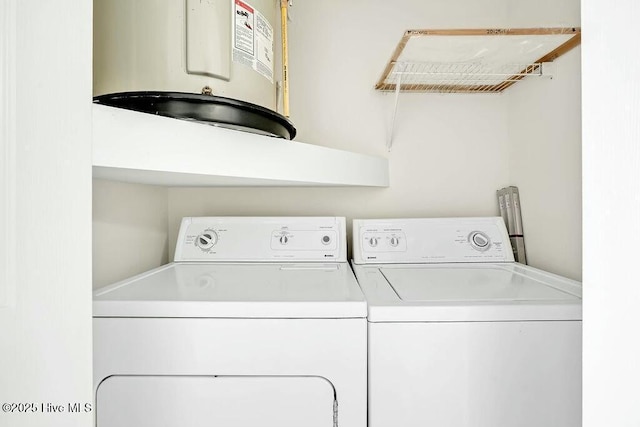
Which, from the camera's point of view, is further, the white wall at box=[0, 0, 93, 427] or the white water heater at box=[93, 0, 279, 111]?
the white water heater at box=[93, 0, 279, 111]

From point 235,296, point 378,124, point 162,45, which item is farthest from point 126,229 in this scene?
point 378,124

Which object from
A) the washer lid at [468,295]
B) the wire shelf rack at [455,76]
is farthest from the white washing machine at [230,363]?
the wire shelf rack at [455,76]

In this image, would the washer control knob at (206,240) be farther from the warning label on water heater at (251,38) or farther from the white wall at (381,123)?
the warning label on water heater at (251,38)

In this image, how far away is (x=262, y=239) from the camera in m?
1.51

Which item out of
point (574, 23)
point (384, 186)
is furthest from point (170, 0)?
point (574, 23)

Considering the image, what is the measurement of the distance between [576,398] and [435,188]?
1.04m

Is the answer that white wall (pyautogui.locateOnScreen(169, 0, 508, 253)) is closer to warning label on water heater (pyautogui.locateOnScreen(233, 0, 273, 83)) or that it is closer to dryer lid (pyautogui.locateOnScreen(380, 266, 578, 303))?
dryer lid (pyautogui.locateOnScreen(380, 266, 578, 303))

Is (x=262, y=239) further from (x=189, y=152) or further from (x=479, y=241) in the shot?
(x=479, y=241)

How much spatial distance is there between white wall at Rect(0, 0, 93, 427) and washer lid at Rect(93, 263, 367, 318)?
0.32 metres

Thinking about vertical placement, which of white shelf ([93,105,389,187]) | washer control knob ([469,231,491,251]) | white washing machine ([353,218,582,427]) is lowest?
white washing machine ([353,218,582,427])

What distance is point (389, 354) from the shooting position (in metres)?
0.84

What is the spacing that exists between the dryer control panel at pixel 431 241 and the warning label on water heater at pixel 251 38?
32.0 inches

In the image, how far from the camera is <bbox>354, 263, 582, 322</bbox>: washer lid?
2.78ft
